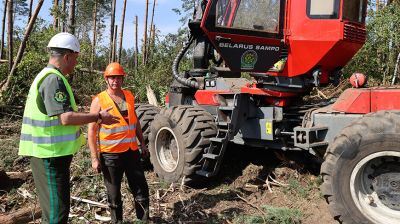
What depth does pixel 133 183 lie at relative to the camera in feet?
16.1

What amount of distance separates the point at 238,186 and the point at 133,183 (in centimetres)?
185

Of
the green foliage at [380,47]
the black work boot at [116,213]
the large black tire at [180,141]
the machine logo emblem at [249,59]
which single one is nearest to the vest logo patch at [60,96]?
the black work boot at [116,213]

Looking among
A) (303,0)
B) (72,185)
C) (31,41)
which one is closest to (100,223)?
(72,185)

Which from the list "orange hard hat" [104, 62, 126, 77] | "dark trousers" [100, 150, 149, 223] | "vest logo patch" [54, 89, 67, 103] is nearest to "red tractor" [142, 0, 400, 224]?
"dark trousers" [100, 150, 149, 223]

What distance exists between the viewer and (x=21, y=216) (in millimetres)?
4703

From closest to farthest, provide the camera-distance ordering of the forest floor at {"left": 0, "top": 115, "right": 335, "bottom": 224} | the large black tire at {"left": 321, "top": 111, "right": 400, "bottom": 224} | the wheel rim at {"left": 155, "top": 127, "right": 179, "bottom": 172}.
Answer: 1. the large black tire at {"left": 321, "top": 111, "right": 400, "bottom": 224}
2. the forest floor at {"left": 0, "top": 115, "right": 335, "bottom": 224}
3. the wheel rim at {"left": 155, "top": 127, "right": 179, "bottom": 172}

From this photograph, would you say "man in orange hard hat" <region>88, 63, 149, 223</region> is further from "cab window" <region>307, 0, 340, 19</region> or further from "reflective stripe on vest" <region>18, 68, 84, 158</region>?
"cab window" <region>307, 0, 340, 19</region>

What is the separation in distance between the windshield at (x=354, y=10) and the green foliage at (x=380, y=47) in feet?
15.5

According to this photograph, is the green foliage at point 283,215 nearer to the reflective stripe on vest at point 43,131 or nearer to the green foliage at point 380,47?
the reflective stripe on vest at point 43,131

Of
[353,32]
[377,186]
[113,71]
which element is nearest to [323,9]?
[353,32]

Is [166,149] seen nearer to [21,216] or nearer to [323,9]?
[21,216]

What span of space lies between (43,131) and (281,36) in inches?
131

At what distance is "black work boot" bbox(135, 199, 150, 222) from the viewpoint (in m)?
4.84

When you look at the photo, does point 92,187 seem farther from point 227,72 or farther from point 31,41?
point 31,41
